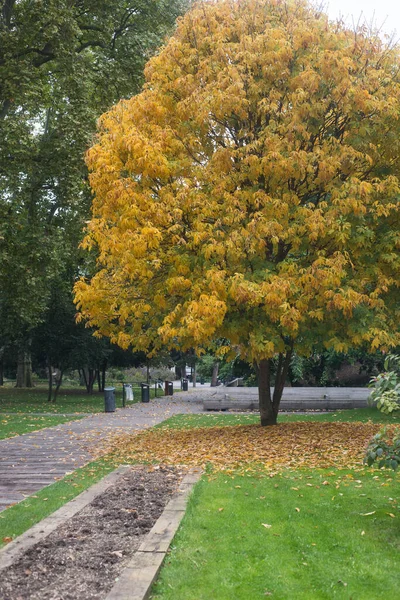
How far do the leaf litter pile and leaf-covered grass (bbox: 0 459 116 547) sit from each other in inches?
47.1

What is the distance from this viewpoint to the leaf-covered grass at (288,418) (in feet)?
57.9

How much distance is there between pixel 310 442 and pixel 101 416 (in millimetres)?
10206

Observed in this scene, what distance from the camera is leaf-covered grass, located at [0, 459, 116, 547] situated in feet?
20.7

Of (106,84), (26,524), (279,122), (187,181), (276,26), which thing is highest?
(106,84)

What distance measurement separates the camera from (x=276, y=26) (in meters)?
12.5

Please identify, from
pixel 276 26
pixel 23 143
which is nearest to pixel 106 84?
pixel 23 143

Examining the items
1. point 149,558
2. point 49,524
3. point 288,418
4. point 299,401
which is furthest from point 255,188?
point 299,401

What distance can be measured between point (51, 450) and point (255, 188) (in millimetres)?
6377

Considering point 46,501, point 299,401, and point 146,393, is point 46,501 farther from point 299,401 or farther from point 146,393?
point 146,393

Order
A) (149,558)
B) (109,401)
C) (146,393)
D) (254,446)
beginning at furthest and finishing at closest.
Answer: (146,393) < (109,401) < (254,446) < (149,558)

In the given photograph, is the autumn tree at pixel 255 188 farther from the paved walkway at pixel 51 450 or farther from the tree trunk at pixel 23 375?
the tree trunk at pixel 23 375

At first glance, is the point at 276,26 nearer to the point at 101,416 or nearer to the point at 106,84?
the point at 106,84

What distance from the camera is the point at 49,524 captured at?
620 cm

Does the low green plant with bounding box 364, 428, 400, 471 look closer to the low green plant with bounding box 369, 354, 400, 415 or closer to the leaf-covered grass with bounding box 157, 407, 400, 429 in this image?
the low green plant with bounding box 369, 354, 400, 415
